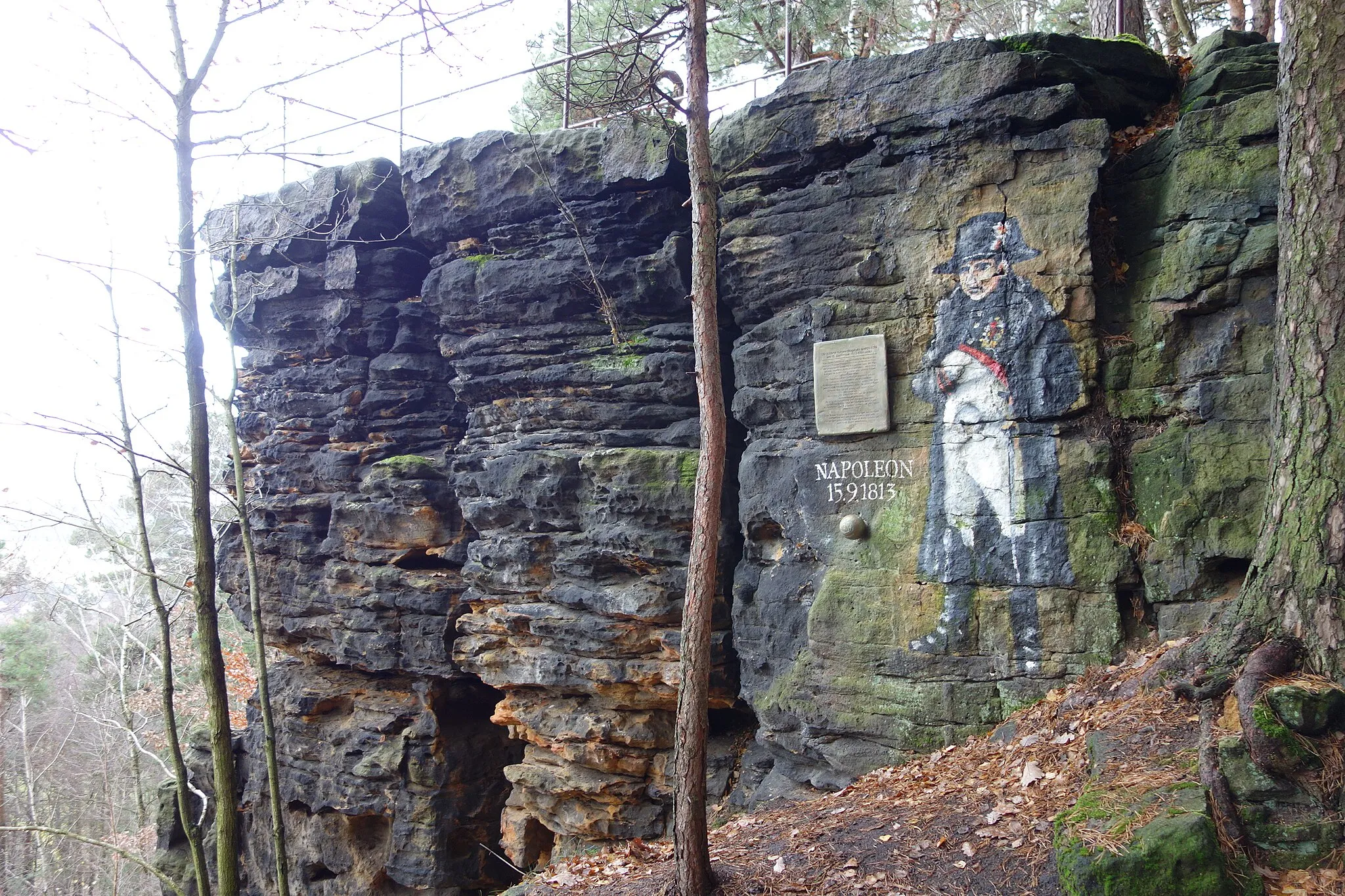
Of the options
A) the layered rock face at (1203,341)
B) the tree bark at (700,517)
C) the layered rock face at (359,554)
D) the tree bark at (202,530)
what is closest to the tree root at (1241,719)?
the layered rock face at (1203,341)

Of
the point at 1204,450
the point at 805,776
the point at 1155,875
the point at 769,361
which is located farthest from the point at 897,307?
the point at 1155,875

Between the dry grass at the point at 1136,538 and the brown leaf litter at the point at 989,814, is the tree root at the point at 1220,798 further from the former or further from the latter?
the dry grass at the point at 1136,538

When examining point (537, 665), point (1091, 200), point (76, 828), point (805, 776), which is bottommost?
point (76, 828)

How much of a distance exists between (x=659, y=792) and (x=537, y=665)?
193 cm

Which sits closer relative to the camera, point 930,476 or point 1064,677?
point 1064,677

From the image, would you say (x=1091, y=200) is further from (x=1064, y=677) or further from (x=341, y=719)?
(x=341, y=719)

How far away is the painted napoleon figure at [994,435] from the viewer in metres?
6.63

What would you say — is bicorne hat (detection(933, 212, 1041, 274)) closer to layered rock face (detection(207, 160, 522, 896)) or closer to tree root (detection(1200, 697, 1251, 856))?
tree root (detection(1200, 697, 1251, 856))

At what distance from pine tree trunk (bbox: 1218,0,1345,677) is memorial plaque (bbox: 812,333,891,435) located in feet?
10.3

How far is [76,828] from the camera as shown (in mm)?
25047

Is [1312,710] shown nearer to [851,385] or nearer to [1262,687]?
[1262,687]

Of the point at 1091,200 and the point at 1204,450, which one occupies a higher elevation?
the point at 1091,200

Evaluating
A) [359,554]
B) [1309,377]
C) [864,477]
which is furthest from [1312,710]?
[359,554]

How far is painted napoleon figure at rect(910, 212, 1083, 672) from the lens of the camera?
6629 mm
